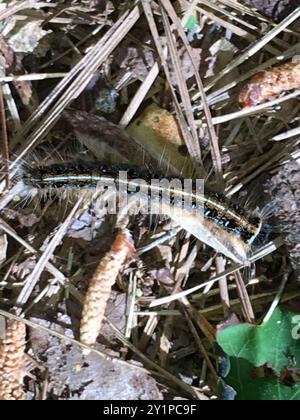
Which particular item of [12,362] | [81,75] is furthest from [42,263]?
[81,75]

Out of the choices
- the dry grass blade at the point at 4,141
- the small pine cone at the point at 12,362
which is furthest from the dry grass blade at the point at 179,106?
the small pine cone at the point at 12,362

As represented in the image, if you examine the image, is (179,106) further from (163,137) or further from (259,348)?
(259,348)

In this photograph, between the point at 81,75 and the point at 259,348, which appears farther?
the point at 81,75

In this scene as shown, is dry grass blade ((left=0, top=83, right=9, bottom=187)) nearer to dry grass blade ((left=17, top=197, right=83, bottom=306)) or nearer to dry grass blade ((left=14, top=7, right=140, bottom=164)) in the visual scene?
dry grass blade ((left=14, top=7, right=140, bottom=164))

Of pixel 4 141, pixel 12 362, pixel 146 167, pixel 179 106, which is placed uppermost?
pixel 179 106

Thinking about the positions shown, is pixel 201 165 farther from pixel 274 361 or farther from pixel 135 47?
pixel 274 361

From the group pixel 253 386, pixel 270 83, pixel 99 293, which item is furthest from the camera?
pixel 270 83
